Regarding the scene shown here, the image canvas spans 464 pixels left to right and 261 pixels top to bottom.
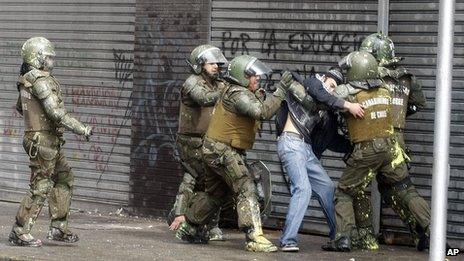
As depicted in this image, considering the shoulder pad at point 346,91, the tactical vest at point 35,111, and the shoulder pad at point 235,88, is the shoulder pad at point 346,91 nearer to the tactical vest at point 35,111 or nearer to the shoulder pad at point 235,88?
the shoulder pad at point 235,88

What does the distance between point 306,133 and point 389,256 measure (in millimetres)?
1451

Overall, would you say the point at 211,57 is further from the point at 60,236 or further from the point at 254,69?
the point at 60,236

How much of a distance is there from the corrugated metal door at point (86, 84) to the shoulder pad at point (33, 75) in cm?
334

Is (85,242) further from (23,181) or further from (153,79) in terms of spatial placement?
(23,181)

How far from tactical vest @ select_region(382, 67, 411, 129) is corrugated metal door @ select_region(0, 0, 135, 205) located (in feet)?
13.6

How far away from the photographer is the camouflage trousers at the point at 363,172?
485 inches

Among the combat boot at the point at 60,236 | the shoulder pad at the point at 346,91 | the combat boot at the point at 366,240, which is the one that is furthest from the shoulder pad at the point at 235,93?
the combat boot at the point at 60,236

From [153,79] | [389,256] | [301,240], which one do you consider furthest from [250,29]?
[389,256]

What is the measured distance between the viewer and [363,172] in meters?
12.4

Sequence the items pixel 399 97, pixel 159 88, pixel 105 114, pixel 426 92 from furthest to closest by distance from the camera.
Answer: pixel 105 114, pixel 159 88, pixel 426 92, pixel 399 97

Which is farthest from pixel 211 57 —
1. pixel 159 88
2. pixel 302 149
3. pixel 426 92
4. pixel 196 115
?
pixel 159 88

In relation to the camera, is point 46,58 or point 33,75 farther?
point 46,58

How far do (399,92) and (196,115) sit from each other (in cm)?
214

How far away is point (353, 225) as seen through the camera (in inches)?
494
